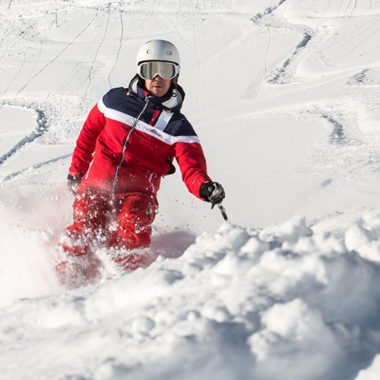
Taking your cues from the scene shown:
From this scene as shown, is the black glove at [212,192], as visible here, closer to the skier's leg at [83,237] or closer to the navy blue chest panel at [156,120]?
the navy blue chest panel at [156,120]

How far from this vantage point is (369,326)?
1.45 meters

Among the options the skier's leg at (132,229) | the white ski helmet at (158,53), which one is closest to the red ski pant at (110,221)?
the skier's leg at (132,229)

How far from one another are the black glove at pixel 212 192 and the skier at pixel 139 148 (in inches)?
5.1

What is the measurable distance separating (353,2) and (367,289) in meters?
9.55

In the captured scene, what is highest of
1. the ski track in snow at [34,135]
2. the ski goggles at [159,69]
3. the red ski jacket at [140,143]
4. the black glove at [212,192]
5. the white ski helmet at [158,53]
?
the ski track in snow at [34,135]

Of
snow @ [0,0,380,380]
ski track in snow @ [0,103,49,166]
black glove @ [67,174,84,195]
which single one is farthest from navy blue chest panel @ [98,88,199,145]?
ski track in snow @ [0,103,49,166]

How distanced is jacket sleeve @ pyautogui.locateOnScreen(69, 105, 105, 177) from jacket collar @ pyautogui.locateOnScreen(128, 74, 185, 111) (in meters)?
0.40

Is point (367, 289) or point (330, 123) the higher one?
point (330, 123)

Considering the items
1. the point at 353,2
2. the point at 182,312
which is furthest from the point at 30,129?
the point at 353,2

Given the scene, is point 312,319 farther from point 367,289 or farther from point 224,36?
point 224,36

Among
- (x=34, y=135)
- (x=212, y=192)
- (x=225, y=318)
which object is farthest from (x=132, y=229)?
(x=34, y=135)

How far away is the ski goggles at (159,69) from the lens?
3.40m

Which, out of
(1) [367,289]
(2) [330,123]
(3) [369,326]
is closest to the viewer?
(3) [369,326]

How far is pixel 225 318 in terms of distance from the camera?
4.60 ft
